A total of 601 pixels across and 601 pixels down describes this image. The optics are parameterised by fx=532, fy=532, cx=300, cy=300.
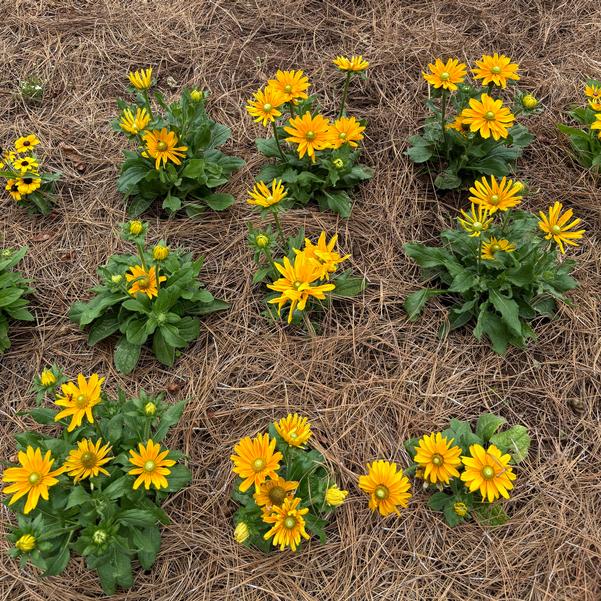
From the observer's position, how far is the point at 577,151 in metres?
2.94

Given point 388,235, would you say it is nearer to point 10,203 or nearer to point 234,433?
point 234,433

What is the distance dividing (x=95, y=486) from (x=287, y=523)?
2.41 ft

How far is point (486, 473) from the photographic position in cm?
195

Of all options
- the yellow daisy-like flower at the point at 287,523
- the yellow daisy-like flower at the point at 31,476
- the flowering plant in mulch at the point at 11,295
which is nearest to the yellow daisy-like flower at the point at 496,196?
the yellow daisy-like flower at the point at 287,523

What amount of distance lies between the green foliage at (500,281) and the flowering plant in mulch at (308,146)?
1.75 ft

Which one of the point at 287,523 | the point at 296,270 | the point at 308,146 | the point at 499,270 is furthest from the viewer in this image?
the point at 308,146

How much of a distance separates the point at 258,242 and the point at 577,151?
1.91m

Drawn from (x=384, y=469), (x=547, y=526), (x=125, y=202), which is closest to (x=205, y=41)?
(x=125, y=202)

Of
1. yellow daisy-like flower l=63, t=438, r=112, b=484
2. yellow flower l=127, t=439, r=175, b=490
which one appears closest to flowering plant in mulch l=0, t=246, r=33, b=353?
yellow daisy-like flower l=63, t=438, r=112, b=484

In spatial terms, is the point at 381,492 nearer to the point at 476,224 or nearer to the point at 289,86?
the point at 476,224

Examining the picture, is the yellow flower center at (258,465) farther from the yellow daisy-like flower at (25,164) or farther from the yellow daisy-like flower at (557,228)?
the yellow daisy-like flower at (25,164)

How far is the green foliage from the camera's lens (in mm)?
2365

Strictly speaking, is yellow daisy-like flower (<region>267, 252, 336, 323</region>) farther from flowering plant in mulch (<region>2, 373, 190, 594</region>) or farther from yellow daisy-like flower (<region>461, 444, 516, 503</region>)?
yellow daisy-like flower (<region>461, 444, 516, 503</region>)

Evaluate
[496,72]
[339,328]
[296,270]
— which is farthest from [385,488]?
[496,72]
